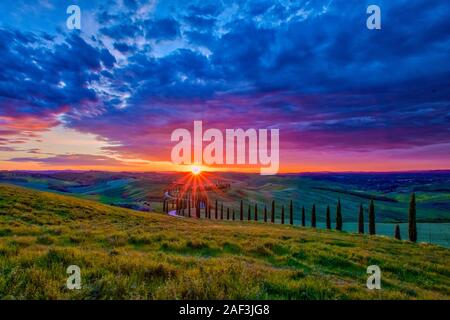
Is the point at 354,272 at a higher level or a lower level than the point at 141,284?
lower

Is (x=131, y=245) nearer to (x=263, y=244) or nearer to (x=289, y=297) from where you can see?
(x=263, y=244)

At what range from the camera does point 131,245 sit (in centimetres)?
1236

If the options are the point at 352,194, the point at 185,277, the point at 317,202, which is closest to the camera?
the point at 185,277

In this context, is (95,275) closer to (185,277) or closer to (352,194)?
(185,277)

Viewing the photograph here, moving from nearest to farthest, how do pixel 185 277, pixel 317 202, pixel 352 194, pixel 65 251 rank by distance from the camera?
pixel 185 277 → pixel 65 251 → pixel 317 202 → pixel 352 194
